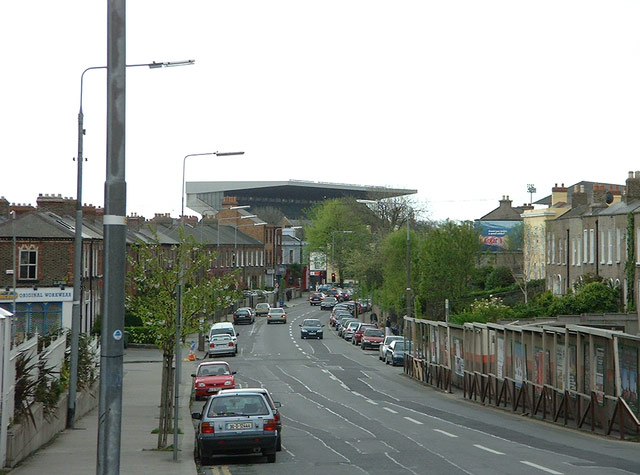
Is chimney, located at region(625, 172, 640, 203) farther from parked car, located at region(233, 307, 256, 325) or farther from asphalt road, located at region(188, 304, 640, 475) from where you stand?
parked car, located at region(233, 307, 256, 325)

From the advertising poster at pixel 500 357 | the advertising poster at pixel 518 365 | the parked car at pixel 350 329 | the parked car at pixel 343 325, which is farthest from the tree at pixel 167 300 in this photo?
the parked car at pixel 343 325

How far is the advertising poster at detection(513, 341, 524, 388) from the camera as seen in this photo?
32.1m

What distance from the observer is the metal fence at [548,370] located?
78.9 feet

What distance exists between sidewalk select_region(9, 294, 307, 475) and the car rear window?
1.17 meters

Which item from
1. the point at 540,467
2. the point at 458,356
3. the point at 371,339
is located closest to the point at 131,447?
the point at 540,467

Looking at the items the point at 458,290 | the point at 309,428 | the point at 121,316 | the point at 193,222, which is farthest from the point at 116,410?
the point at 193,222

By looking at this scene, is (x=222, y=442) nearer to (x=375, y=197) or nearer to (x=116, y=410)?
(x=116, y=410)

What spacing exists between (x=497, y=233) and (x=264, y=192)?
79.4 m

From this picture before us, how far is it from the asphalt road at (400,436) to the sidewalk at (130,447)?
102 centimetres

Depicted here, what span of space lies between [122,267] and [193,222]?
11180 cm

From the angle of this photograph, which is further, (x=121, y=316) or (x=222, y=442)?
(x=222, y=442)

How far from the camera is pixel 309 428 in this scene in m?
27.2

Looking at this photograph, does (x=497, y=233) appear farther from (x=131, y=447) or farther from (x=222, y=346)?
(x=131, y=447)

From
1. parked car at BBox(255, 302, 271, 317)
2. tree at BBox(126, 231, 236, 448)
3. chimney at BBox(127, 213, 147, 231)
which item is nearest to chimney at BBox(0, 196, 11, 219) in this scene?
chimney at BBox(127, 213, 147, 231)
